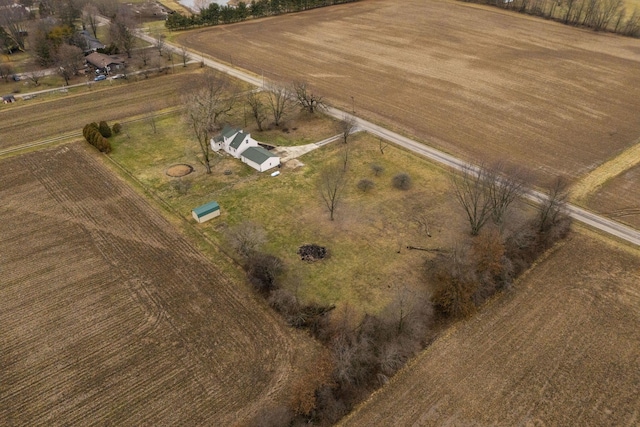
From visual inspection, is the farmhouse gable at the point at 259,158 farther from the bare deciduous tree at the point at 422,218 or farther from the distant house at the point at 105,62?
the distant house at the point at 105,62

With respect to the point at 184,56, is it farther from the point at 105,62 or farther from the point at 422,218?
the point at 422,218

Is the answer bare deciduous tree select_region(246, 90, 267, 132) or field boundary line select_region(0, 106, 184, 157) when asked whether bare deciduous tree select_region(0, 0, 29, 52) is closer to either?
field boundary line select_region(0, 106, 184, 157)

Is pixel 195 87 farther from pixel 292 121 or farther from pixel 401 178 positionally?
pixel 401 178

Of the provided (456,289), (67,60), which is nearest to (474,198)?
(456,289)

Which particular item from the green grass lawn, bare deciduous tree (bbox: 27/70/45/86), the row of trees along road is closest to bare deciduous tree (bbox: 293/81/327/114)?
the green grass lawn

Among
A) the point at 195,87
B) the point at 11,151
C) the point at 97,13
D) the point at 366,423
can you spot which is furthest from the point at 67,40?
the point at 366,423

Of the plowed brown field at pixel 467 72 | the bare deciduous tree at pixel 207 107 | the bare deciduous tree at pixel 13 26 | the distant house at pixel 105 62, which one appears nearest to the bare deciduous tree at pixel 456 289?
the plowed brown field at pixel 467 72
